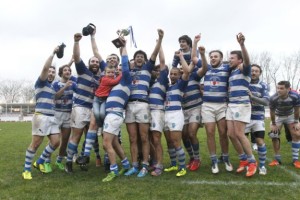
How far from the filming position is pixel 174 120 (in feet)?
21.9

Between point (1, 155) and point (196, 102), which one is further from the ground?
point (196, 102)

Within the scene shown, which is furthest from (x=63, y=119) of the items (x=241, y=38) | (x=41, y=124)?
(x=241, y=38)

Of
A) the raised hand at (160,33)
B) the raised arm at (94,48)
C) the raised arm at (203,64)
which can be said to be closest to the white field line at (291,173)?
the raised arm at (203,64)

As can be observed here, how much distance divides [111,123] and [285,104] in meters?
4.50

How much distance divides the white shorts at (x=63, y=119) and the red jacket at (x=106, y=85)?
4.49ft

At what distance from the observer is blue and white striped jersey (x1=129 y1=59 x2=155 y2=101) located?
6824 mm

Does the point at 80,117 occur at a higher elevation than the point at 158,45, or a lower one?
lower

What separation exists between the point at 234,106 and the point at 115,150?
8.97 ft

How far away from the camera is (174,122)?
263 inches

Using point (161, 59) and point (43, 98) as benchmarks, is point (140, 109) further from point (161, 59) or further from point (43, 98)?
point (43, 98)

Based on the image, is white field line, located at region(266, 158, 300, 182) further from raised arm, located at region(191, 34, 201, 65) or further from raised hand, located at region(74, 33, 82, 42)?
raised hand, located at region(74, 33, 82, 42)

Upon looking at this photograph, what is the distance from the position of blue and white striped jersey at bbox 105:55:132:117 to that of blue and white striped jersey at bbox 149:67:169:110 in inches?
22.9

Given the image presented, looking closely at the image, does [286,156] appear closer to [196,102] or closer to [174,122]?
[196,102]

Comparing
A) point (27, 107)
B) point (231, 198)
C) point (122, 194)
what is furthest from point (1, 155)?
point (27, 107)
